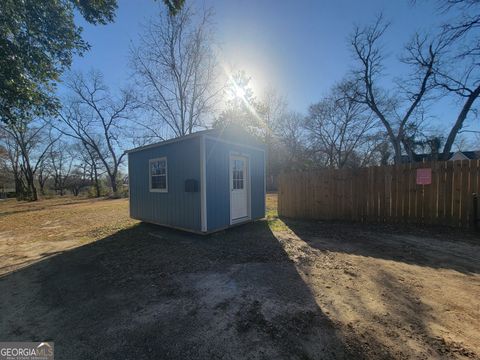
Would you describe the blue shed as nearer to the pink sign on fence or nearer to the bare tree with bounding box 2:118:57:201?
the pink sign on fence

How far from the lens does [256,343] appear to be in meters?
1.85

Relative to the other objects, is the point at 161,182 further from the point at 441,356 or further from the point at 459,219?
the point at 459,219

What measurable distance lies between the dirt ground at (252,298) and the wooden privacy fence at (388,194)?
734 millimetres

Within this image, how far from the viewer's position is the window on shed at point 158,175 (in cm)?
625

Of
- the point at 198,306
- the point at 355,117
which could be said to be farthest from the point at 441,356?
→ the point at 355,117

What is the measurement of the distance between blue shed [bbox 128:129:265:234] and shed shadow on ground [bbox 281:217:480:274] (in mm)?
1916

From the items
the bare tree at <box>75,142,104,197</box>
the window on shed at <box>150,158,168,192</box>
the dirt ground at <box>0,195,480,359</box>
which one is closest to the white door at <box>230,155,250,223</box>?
the dirt ground at <box>0,195,480,359</box>

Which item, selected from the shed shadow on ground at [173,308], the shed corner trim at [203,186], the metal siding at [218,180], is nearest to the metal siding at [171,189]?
the shed corner trim at [203,186]

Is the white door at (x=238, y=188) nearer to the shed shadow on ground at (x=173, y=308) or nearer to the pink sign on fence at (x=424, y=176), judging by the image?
the shed shadow on ground at (x=173, y=308)

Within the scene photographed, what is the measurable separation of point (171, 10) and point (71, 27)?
12.1ft

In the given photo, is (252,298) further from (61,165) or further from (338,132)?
(61,165)

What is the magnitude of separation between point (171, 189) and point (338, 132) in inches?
868

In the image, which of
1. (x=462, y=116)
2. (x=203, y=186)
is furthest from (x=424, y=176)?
(x=462, y=116)

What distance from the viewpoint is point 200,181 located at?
5309 millimetres
